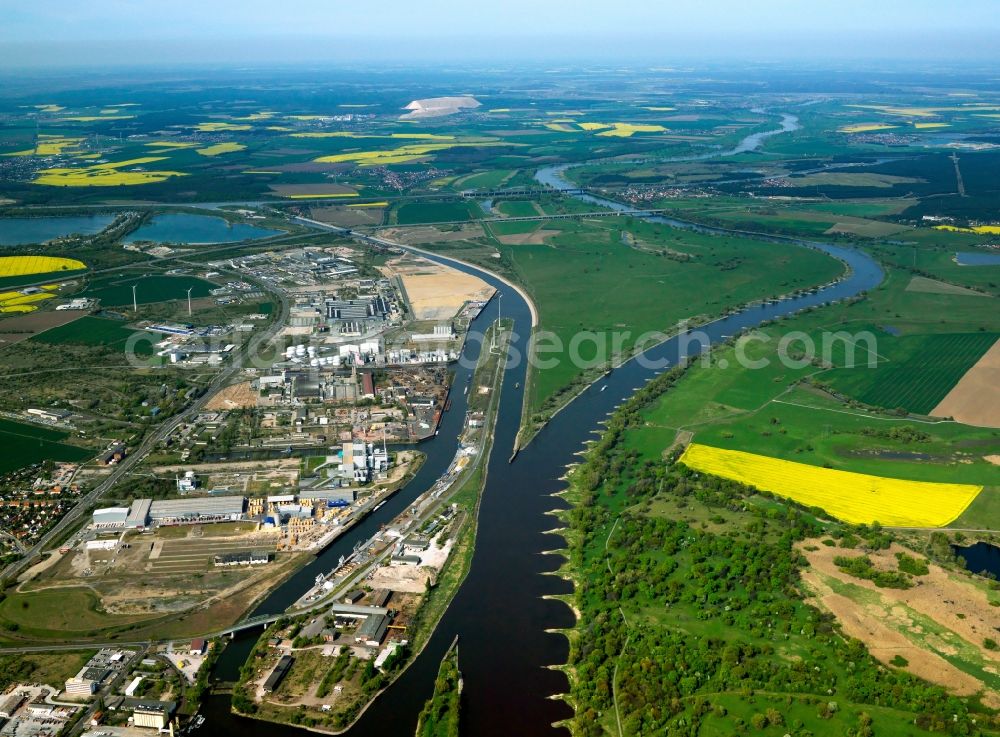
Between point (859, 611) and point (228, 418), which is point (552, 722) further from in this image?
point (228, 418)

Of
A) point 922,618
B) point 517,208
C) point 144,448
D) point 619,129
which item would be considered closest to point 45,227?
point 517,208

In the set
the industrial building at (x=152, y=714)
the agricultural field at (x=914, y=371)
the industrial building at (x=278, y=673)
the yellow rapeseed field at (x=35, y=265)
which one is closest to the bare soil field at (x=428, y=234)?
the yellow rapeseed field at (x=35, y=265)

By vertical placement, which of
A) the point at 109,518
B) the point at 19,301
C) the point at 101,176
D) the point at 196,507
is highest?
the point at 101,176

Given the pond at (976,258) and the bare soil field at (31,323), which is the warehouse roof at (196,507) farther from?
the pond at (976,258)

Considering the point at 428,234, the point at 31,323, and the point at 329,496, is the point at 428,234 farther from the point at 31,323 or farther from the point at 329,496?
the point at 329,496

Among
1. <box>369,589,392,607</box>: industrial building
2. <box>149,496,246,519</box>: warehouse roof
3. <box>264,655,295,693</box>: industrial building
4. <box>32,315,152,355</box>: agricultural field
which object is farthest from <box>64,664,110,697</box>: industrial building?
<box>32,315,152,355</box>: agricultural field

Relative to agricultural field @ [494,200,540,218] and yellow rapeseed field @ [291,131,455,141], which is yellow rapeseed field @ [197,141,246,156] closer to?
yellow rapeseed field @ [291,131,455,141]
